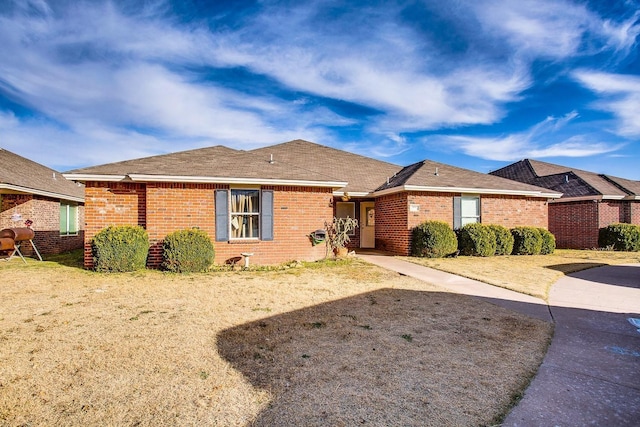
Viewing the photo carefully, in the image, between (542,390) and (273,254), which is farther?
(273,254)

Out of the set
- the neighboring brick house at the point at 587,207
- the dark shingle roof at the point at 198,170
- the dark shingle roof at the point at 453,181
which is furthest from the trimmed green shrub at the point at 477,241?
the neighboring brick house at the point at 587,207

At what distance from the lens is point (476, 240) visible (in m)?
12.9

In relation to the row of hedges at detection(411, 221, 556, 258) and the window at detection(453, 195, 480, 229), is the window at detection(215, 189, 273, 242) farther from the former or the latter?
the window at detection(453, 195, 480, 229)

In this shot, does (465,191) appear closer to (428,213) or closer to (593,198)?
(428,213)

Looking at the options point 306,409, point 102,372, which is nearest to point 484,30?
point 306,409

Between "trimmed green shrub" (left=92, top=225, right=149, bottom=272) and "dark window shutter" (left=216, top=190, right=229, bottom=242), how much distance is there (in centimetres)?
215

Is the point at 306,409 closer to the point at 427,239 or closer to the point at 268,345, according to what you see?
the point at 268,345

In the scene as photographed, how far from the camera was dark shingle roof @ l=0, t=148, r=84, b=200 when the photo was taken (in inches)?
477

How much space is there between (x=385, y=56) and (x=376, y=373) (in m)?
11.0

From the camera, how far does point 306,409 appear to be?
8.93 ft

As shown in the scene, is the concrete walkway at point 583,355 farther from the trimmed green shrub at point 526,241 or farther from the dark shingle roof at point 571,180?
the dark shingle roof at point 571,180

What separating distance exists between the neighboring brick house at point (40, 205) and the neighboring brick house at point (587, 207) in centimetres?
2485

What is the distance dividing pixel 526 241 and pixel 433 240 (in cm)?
451

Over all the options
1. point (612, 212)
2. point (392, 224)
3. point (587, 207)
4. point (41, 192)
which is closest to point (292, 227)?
point (392, 224)
